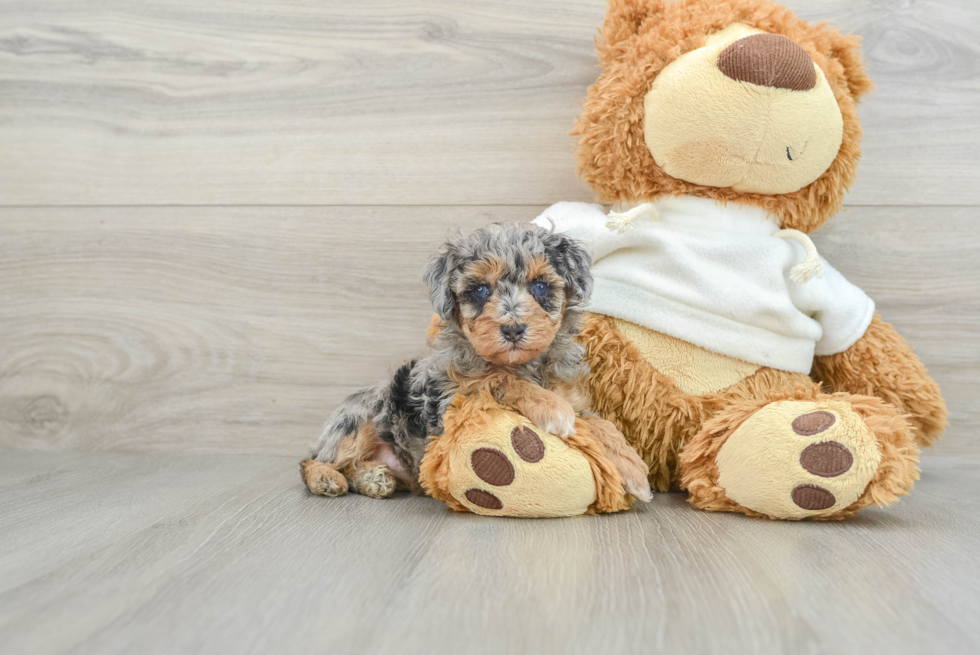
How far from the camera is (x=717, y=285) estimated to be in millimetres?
1556

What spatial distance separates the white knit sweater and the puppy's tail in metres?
0.53

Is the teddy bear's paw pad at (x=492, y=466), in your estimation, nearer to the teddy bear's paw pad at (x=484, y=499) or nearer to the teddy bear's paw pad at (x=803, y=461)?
the teddy bear's paw pad at (x=484, y=499)

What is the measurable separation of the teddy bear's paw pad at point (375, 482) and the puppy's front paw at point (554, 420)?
395 mm

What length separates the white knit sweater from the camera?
1.56 meters

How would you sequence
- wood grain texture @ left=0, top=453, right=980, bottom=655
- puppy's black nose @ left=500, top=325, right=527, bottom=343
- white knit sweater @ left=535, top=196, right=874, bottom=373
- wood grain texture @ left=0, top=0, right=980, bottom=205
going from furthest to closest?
wood grain texture @ left=0, top=0, right=980, bottom=205
white knit sweater @ left=535, top=196, right=874, bottom=373
puppy's black nose @ left=500, top=325, right=527, bottom=343
wood grain texture @ left=0, top=453, right=980, bottom=655

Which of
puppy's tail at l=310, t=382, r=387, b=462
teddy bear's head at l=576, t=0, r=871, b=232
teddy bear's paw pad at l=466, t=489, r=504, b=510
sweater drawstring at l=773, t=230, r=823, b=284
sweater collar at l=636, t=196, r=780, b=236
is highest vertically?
teddy bear's head at l=576, t=0, r=871, b=232

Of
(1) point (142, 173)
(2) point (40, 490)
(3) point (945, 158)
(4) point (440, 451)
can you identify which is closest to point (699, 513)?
(4) point (440, 451)

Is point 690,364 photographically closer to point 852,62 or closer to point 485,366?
point 485,366

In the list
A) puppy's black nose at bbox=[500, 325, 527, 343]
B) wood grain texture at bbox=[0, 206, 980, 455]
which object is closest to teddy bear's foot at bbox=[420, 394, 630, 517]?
puppy's black nose at bbox=[500, 325, 527, 343]

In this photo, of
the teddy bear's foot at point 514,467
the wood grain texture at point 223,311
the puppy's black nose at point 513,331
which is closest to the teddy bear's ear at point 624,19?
the wood grain texture at point 223,311

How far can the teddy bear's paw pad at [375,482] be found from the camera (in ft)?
5.06

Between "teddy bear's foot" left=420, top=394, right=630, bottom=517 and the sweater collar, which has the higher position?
the sweater collar

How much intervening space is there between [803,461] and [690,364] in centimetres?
35

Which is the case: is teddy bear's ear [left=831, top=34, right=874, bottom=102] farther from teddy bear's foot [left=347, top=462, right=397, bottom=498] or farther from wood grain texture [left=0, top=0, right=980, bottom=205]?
teddy bear's foot [left=347, top=462, right=397, bottom=498]
